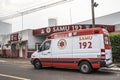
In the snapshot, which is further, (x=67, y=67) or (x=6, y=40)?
(x=6, y=40)

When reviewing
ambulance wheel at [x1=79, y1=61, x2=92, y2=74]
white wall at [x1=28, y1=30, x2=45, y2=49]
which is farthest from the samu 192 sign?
ambulance wheel at [x1=79, y1=61, x2=92, y2=74]

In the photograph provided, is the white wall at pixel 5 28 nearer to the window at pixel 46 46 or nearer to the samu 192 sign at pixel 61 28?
the samu 192 sign at pixel 61 28

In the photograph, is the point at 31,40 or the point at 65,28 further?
the point at 31,40

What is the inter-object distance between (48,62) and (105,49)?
4690mm

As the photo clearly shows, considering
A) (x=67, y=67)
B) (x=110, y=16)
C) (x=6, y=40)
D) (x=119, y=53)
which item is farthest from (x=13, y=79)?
(x=6, y=40)

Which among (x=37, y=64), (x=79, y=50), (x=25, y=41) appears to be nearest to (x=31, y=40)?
(x=25, y=41)

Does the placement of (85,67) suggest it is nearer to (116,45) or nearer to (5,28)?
(116,45)

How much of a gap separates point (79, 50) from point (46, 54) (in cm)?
313

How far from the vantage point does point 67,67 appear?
55.8ft

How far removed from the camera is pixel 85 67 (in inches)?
623

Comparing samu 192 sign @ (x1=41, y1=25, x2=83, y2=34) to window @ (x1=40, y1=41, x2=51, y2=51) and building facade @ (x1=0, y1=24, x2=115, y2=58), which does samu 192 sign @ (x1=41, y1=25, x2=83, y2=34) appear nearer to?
building facade @ (x1=0, y1=24, x2=115, y2=58)

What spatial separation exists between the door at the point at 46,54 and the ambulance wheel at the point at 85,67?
9.48 ft

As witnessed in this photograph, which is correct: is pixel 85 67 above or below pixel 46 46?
below

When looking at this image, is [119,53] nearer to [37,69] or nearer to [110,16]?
[37,69]
